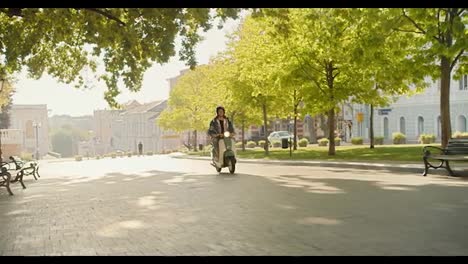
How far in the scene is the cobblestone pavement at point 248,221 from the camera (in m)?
6.22

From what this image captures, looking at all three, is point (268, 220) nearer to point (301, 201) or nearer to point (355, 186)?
point (301, 201)

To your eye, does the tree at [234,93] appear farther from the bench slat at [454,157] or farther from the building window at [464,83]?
the bench slat at [454,157]

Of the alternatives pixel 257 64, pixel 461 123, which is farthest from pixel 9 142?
pixel 461 123

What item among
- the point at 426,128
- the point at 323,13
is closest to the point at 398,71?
the point at 323,13

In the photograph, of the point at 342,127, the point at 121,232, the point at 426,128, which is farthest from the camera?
the point at 342,127

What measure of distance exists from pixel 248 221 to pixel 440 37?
16730mm

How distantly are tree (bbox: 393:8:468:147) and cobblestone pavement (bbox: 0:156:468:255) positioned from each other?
6193 mm

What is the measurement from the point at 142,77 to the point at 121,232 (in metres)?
14.7

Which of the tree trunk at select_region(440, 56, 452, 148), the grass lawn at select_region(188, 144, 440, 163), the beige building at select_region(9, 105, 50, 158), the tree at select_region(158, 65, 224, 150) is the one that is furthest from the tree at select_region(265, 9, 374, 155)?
the beige building at select_region(9, 105, 50, 158)

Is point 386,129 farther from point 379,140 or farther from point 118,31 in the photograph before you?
point 118,31

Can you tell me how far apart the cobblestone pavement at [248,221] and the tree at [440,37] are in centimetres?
619

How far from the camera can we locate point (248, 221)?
317 inches

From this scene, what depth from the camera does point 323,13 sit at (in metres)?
17.3

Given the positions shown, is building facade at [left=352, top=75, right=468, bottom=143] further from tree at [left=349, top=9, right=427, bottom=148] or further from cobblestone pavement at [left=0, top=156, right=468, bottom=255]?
cobblestone pavement at [left=0, top=156, right=468, bottom=255]
